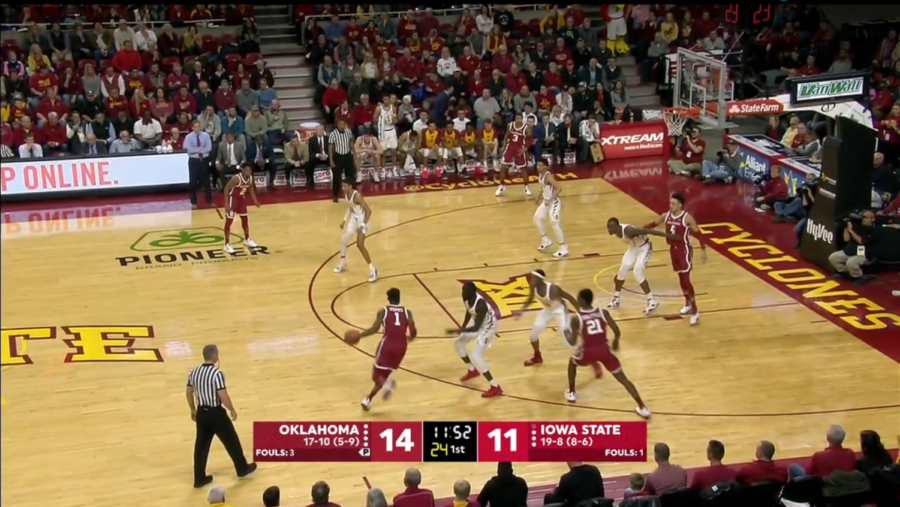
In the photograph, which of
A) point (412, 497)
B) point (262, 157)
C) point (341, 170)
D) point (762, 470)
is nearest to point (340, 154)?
point (341, 170)

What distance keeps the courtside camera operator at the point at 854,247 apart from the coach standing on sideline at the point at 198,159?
12.2 meters

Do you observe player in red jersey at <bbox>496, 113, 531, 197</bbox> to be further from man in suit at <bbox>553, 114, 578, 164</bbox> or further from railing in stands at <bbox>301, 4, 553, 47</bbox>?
railing in stands at <bbox>301, 4, 553, 47</bbox>

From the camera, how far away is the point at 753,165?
24.8 meters

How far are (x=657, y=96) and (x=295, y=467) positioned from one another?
20321 millimetres

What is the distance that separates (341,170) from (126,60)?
671 cm

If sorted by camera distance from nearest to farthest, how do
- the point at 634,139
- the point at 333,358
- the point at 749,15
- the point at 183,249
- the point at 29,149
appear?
the point at 333,358 → the point at 749,15 → the point at 183,249 → the point at 29,149 → the point at 634,139

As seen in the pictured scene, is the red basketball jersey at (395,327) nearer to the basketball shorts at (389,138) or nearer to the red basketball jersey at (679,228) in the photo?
the red basketball jersey at (679,228)

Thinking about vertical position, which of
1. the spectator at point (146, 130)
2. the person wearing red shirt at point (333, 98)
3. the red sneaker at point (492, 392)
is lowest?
the red sneaker at point (492, 392)

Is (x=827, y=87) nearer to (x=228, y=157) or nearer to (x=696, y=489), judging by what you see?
(x=228, y=157)

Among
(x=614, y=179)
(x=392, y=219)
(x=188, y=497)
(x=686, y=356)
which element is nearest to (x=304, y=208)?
(x=392, y=219)

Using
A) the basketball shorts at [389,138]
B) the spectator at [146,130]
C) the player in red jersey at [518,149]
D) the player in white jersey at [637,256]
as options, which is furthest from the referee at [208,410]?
the basketball shorts at [389,138]

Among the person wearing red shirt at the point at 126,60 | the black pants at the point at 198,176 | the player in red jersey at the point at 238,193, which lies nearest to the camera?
the player in red jersey at the point at 238,193

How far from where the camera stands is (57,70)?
27.3 meters

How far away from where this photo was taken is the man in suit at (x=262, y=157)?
84.8 ft
